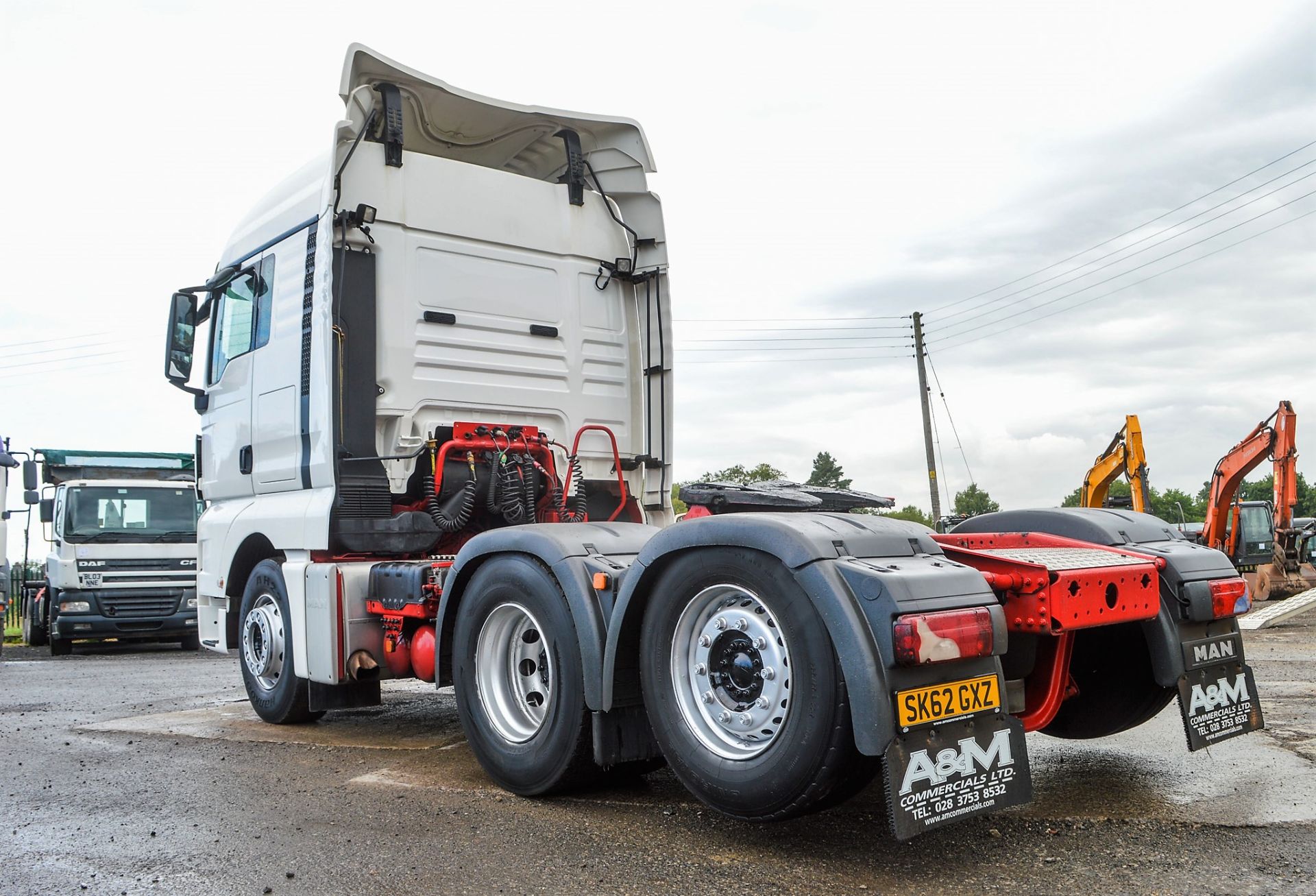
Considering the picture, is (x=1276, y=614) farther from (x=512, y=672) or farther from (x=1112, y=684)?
(x=512, y=672)

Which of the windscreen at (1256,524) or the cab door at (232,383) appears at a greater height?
the cab door at (232,383)

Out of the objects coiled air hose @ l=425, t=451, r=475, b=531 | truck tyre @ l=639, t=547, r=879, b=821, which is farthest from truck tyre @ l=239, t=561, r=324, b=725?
truck tyre @ l=639, t=547, r=879, b=821

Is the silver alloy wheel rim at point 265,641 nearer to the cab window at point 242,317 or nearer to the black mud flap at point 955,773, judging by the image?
the cab window at point 242,317

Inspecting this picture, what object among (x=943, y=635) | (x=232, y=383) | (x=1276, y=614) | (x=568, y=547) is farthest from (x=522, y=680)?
(x=1276, y=614)

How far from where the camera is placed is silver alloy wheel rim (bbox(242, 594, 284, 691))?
689 centimetres

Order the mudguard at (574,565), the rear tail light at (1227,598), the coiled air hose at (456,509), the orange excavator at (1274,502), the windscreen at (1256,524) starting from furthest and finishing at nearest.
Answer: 1. the windscreen at (1256,524)
2. the orange excavator at (1274,502)
3. the coiled air hose at (456,509)
4. the rear tail light at (1227,598)
5. the mudguard at (574,565)

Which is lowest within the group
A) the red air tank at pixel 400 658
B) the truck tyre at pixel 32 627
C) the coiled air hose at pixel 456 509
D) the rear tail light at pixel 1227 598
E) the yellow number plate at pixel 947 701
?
the truck tyre at pixel 32 627

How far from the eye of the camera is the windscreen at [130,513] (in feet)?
50.3

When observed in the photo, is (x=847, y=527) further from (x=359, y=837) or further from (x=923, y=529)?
(x=359, y=837)

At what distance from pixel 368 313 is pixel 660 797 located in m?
3.23

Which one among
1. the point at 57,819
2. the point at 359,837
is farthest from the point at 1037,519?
the point at 57,819

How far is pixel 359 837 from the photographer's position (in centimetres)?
421

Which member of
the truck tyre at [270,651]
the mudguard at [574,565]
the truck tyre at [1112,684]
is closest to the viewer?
the mudguard at [574,565]

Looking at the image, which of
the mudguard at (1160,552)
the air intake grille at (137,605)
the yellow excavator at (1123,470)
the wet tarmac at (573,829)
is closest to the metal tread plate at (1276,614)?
the yellow excavator at (1123,470)
